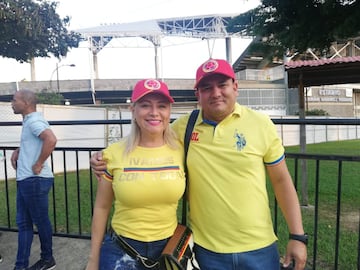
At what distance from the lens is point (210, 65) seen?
1.71 meters

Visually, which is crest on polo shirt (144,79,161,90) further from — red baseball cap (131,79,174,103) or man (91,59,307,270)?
man (91,59,307,270)

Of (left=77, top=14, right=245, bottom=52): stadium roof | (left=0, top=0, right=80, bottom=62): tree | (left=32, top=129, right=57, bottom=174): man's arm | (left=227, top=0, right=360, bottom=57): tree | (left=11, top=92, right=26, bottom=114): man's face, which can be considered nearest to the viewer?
(left=32, top=129, right=57, bottom=174): man's arm

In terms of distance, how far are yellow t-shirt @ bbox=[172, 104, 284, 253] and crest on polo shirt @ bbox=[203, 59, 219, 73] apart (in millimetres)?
243

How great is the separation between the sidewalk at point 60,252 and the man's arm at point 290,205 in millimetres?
2107

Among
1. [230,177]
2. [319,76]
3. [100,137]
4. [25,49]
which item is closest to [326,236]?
[230,177]

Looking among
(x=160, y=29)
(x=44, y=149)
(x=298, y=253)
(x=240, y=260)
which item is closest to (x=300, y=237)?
(x=298, y=253)

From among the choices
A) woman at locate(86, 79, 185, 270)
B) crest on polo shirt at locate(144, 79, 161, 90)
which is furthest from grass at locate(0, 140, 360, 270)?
crest on polo shirt at locate(144, 79, 161, 90)

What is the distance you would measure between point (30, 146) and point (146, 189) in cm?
192

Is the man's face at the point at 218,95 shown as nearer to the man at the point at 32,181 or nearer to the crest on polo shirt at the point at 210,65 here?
the crest on polo shirt at the point at 210,65

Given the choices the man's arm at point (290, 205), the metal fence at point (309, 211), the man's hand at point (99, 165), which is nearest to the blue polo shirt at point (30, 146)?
the metal fence at point (309, 211)

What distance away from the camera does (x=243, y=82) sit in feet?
135

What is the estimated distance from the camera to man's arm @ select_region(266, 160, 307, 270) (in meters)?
1.72

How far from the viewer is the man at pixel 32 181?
306 cm

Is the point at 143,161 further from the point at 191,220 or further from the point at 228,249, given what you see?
the point at 228,249
